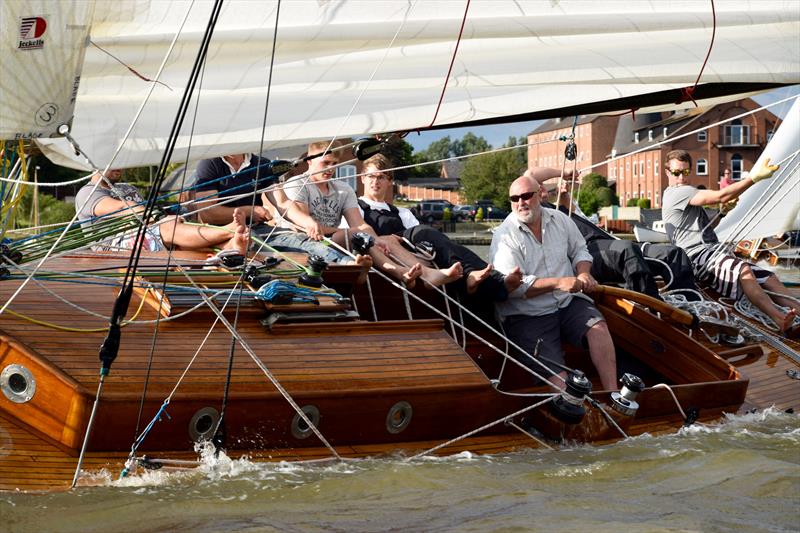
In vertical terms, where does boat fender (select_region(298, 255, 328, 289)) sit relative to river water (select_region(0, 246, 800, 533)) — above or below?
above

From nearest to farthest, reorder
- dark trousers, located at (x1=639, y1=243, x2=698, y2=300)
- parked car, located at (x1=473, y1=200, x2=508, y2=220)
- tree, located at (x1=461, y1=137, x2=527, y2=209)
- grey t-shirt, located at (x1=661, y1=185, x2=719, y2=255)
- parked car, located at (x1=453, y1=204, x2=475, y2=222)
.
Answer: dark trousers, located at (x1=639, y1=243, x2=698, y2=300)
grey t-shirt, located at (x1=661, y1=185, x2=719, y2=255)
parked car, located at (x1=453, y1=204, x2=475, y2=222)
parked car, located at (x1=473, y1=200, x2=508, y2=220)
tree, located at (x1=461, y1=137, x2=527, y2=209)

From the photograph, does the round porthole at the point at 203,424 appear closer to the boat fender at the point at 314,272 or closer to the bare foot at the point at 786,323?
the boat fender at the point at 314,272

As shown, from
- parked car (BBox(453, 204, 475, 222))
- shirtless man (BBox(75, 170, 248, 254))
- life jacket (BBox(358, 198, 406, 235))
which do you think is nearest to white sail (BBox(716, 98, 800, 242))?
life jacket (BBox(358, 198, 406, 235))

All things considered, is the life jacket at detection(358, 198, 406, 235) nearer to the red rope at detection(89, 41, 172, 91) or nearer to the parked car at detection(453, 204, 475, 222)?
the red rope at detection(89, 41, 172, 91)

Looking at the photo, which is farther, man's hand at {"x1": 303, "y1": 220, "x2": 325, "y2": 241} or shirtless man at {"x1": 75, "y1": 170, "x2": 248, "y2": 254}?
man's hand at {"x1": 303, "y1": 220, "x2": 325, "y2": 241}

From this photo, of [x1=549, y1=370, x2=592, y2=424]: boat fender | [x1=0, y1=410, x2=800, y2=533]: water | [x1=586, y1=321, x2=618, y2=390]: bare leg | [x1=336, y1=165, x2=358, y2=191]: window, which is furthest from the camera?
[x1=586, y1=321, x2=618, y2=390]: bare leg

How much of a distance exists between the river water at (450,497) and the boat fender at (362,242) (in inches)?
57.8

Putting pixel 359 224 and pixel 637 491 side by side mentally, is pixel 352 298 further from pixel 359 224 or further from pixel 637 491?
pixel 637 491

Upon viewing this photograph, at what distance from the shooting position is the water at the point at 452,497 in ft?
14.7

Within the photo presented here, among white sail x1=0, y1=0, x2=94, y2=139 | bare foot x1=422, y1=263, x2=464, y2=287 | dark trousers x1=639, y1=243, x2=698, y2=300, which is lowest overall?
dark trousers x1=639, y1=243, x2=698, y2=300

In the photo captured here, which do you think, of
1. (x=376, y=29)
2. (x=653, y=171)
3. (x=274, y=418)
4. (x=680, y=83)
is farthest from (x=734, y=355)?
(x=653, y=171)

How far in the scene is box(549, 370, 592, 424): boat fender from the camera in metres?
5.68

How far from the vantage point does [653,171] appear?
67750 millimetres

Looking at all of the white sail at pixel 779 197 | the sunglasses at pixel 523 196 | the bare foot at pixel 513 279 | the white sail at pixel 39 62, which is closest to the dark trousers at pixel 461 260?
the bare foot at pixel 513 279
